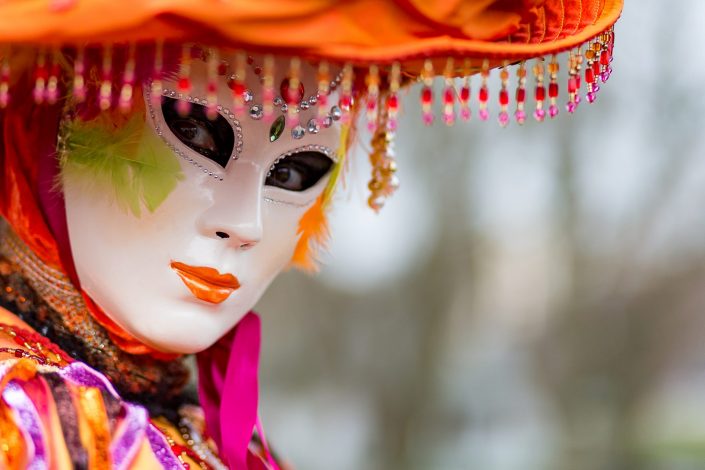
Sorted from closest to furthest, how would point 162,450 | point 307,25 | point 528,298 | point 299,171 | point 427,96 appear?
point 307,25 → point 427,96 → point 162,450 → point 299,171 → point 528,298

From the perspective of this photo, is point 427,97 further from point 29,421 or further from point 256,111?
point 29,421

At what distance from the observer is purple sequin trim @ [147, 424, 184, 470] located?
1188 mm

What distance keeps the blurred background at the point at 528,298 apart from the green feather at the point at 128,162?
95.3 inches

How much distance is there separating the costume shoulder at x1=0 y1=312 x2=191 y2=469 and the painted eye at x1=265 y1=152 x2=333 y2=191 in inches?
13.7

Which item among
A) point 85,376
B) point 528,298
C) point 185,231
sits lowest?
point 528,298

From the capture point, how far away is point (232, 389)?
4.47 ft

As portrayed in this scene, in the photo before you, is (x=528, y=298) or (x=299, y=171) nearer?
(x=299, y=171)

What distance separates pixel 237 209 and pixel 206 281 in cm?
10

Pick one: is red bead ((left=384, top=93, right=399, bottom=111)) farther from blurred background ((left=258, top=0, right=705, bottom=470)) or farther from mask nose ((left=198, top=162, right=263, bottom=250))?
blurred background ((left=258, top=0, right=705, bottom=470))

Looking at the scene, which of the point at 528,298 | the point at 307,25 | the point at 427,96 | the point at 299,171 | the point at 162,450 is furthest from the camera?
the point at 528,298

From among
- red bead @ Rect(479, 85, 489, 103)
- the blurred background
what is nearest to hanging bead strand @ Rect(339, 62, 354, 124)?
red bead @ Rect(479, 85, 489, 103)

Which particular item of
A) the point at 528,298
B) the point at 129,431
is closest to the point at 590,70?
the point at 129,431

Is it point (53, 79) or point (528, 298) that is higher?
point (53, 79)

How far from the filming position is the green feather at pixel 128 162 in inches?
47.0
